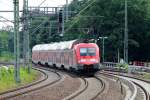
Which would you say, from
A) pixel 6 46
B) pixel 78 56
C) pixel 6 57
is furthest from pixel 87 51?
pixel 6 46

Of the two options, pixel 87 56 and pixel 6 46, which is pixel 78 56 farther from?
pixel 6 46

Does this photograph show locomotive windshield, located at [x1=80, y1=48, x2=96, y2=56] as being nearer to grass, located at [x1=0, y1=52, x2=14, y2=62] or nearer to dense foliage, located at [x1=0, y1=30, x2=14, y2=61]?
grass, located at [x1=0, y1=52, x2=14, y2=62]

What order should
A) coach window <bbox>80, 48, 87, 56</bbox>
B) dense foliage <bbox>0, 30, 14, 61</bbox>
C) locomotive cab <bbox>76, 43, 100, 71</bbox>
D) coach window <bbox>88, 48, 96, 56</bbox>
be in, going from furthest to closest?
dense foliage <bbox>0, 30, 14, 61</bbox>, coach window <bbox>88, 48, 96, 56</bbox>, coach window <bbox>80, 48, 87, 56</bbox>, locomotive cab <bbox>76, 43, 100, 71</bbox>

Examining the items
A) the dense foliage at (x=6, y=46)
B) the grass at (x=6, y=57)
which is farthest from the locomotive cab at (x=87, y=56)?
the dense foliage at (x=6, y=46)

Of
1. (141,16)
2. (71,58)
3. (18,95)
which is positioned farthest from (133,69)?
(18,95)

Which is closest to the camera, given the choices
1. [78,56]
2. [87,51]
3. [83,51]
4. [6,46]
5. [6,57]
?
[78,56]

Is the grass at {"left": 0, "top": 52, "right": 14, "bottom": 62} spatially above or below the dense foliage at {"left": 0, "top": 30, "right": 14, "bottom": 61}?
below

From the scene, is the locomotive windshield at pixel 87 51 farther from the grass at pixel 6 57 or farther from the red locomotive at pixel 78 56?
the grass at pixel 6 57

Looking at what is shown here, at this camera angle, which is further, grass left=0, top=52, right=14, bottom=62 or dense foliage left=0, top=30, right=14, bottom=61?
dense foliage left=0, top=30, right=14, bottom=61

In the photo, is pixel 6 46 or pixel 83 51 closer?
pixel 83 51

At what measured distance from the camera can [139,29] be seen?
79.2 m

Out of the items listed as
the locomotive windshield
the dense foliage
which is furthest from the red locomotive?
the dense foliage

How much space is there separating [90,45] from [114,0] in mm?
35767

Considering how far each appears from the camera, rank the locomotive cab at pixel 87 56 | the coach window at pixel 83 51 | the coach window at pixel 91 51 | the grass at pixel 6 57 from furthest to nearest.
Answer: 1. the grass at pixel 6 57
2. the coach window at pixel 91 51
3. the coach window at pixel 83 51
4. the locomotive cab at pixel 87 56
